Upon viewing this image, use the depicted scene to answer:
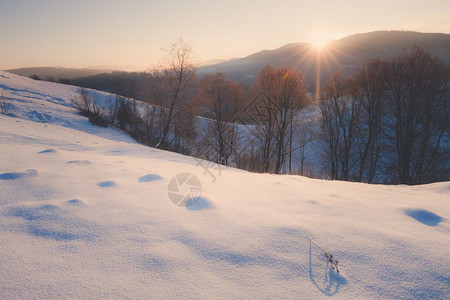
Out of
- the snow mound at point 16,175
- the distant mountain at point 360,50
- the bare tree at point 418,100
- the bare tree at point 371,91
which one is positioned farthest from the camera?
the distant mountain at point 360,50

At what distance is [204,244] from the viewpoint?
5.12ft

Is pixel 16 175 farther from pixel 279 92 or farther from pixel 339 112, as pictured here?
pixel 339 112

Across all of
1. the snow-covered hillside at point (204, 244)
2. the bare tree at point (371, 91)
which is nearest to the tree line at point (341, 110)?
the bare tree at point (371, 91)

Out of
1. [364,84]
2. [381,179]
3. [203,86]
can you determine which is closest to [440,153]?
[381,179]

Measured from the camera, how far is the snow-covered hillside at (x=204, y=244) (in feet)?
3.90

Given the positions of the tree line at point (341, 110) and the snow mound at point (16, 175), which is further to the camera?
the tree line at point (341, 110)

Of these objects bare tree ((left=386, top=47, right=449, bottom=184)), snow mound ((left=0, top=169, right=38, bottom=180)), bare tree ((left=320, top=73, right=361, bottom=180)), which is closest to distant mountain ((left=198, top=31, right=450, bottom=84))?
bare tree ((left=320, top=73, right=361, bottom=180))

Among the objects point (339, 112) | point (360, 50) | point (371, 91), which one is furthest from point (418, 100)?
point (360, 50)

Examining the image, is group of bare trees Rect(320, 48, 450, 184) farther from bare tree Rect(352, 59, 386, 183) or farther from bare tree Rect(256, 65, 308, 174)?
bare tree Rect(256, 65, 308, 174)

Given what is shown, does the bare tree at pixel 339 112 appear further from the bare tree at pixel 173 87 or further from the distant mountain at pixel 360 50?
the distant mountain at pixel 360 50

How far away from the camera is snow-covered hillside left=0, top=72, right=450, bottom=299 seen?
1.19m

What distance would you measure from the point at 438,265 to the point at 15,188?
12.0 ft

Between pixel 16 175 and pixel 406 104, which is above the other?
pixel 406 104

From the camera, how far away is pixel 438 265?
1.41 metres
